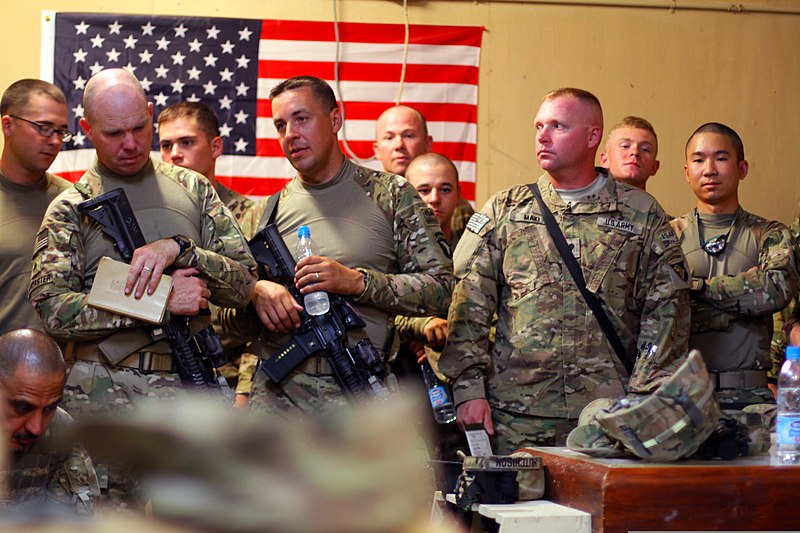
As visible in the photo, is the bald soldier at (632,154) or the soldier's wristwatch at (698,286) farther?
the bald soldier at (632,154)

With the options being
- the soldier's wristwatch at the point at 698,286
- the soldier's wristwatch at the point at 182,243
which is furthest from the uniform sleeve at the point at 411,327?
the soldier's wristwatch at the point at 182,243

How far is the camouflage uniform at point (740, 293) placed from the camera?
4344mm

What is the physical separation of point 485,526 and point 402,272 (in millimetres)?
1705

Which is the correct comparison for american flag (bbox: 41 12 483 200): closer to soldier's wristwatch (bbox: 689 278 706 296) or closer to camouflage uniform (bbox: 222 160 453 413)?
soldier's wristwatch (bbox: 689 278 706 296)

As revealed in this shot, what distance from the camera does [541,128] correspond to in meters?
3.98

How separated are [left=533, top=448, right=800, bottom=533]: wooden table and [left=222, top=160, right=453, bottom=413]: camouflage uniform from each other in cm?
158

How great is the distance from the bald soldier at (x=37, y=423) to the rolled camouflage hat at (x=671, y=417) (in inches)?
48.2

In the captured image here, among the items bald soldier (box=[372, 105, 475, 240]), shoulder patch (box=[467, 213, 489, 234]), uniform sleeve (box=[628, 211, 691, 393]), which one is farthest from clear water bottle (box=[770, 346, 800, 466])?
bald soldier (box=[372, 105, 475, 240])

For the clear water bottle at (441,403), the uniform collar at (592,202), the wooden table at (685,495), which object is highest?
the uniform collar at (592,202)

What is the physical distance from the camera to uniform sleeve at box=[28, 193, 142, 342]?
320cm

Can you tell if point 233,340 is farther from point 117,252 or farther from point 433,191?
point 433,191

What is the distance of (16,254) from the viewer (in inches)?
153

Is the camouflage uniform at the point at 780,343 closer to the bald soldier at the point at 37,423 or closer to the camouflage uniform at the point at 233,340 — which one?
the camouflage uniform at the point at 233,340

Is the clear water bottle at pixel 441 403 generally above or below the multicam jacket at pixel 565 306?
below
